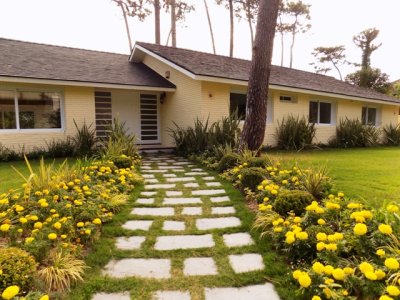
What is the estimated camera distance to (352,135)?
44.1 feet

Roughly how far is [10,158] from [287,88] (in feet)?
30.7

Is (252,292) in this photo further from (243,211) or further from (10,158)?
(10,158)

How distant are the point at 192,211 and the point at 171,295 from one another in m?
1.87

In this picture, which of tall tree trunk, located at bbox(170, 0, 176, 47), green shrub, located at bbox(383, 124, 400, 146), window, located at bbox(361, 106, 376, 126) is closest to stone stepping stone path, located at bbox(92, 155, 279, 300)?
window, located at bbox(361, 106, 376, 126)

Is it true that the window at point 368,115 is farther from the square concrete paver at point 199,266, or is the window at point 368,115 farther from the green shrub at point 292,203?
the square concrete paver at point 199,266

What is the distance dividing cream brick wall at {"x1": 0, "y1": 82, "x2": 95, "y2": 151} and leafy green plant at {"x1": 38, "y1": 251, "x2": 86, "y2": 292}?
7.49 m

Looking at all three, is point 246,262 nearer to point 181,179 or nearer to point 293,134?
point 181,179

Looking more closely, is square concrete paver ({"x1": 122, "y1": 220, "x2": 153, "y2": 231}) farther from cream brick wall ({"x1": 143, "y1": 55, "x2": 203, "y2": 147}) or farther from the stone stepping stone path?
cream brick wall ({"x1": 143, "y1": 55, "x2": 203, "y2": 147})

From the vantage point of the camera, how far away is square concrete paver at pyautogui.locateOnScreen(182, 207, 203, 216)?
398 centimetres

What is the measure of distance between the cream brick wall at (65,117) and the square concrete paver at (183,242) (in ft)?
24.3

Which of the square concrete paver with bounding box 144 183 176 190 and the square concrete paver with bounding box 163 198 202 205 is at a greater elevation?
the square concrete paver with bounding box 144 183 176 190

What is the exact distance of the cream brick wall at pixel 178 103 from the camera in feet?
32.3

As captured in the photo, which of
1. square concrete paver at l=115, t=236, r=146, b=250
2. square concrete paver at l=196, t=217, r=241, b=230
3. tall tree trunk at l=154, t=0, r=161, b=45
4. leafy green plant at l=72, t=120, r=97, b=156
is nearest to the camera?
square concrete paver at l=115, t=236, r=146, b=250

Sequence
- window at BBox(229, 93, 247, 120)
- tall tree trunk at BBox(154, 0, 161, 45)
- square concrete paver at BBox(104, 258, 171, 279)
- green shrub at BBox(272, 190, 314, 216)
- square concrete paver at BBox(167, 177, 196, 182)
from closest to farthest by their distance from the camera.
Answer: square concrete paver at BBox(104, 258, 171, 279)
green shrub at BBox(272, 190, 314, 216)
square concrete paver at BBox(167, 177, 196, 182)
window at BBox(229, 93, 247, 120)
tall tree trunk at BBox(154, 0, 161, 45)
